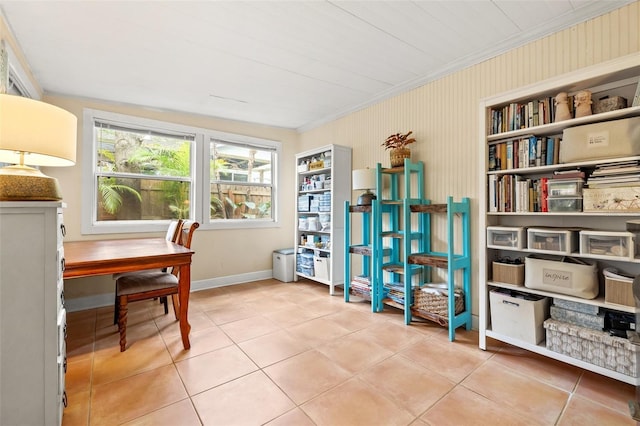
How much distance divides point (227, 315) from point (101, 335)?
1.04 meters

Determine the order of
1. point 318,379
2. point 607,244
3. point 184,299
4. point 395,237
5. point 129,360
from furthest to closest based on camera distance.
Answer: point 395,237, point 184,299, point 129,360, point 318,379, point 607,244

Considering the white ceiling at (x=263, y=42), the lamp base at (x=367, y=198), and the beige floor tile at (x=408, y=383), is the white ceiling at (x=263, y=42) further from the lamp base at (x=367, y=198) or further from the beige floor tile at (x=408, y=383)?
the beige floor tile at (x=408, y=383)

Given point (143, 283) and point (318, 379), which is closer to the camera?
point (318, 379)

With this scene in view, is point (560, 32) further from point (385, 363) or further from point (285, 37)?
point (385, 363)

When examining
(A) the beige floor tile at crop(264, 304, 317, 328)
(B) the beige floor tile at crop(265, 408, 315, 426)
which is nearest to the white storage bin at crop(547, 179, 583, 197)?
(B) the beige floor tile at crop(265, 408, 315, 426)

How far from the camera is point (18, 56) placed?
7.66ft

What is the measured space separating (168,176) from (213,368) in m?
2.64

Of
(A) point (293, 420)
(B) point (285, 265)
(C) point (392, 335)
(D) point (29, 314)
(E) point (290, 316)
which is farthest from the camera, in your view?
(B) point (285, 265)

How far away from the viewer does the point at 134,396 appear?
170 centimetres

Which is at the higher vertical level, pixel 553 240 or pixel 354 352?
pixel 553 240

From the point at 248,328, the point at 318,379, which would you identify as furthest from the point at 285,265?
the point at 318,379

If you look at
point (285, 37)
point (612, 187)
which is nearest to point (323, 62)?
point (285, 37)

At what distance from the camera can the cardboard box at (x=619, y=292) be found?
164cm

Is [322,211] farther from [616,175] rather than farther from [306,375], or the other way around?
[616,175]
